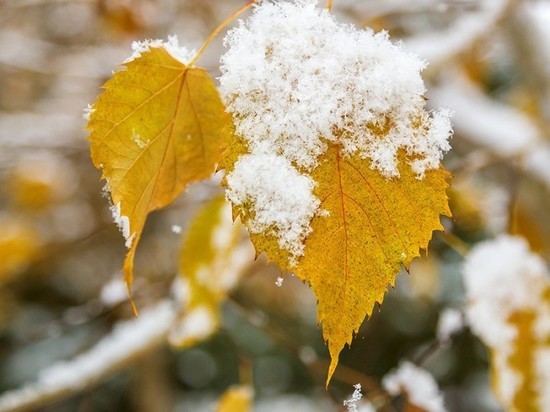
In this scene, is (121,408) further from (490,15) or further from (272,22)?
(272,22)

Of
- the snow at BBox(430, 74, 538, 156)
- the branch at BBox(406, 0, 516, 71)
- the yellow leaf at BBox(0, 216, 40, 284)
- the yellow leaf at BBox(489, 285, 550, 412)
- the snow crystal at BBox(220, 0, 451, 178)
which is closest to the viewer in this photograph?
the snow crystal at BBox(220, 0, 451, 178)

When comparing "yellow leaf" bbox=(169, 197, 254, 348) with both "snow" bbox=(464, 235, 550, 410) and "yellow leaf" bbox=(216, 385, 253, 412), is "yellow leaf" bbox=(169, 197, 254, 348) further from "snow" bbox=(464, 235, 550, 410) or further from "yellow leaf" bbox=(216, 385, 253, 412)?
"snow" bbox=(464, 235, 550, 410)

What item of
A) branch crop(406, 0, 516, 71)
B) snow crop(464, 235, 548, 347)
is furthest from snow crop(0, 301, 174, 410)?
branch crop(406, 0, 516, 71)

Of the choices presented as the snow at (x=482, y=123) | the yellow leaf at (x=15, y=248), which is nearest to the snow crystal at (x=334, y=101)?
the snow at (x=482, y=123)

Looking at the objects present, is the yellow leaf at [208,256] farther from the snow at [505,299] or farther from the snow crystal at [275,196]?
the snow crystal at [275,196]

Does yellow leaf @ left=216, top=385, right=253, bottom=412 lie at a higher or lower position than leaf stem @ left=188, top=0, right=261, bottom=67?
lower

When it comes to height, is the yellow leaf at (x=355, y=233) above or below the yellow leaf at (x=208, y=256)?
above
